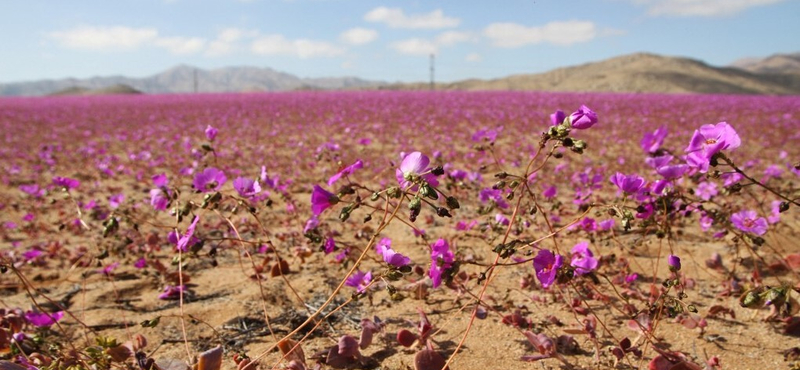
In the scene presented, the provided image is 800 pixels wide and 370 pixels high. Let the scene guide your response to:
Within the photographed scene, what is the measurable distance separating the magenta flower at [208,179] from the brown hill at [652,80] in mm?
34307

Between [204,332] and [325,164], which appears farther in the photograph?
[325,164]

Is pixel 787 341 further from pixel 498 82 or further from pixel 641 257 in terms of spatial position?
pixel 498 82

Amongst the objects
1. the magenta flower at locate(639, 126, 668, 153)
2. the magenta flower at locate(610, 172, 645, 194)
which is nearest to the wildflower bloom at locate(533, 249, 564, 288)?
the magenta flower at locate(610, 172, 645, 194)

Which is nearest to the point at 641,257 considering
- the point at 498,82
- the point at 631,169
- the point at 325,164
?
the point at 631,169

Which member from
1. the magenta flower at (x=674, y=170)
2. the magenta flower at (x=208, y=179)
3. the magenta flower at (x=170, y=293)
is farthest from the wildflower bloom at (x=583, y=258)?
the magenta flower at (x=170, y=293)

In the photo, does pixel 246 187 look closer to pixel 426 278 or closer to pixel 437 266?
pixel 437 266

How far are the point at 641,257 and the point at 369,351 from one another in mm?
1800

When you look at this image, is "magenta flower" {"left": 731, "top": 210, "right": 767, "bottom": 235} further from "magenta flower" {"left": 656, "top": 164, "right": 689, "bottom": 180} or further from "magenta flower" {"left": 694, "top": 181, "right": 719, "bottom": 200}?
"magenta flower" {"left": 694, "top": 181, "right": 719, "bottom": 200}

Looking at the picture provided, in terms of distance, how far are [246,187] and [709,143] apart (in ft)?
4.82

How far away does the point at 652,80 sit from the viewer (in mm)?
32969

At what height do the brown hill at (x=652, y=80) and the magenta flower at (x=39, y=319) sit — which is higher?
the brown hill at (x=652, y=80)

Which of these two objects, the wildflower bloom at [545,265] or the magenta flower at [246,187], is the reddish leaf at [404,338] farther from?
the magenta flower at [246,187]

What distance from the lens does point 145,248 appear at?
2904 millimetres

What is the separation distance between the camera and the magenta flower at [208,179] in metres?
1.66
